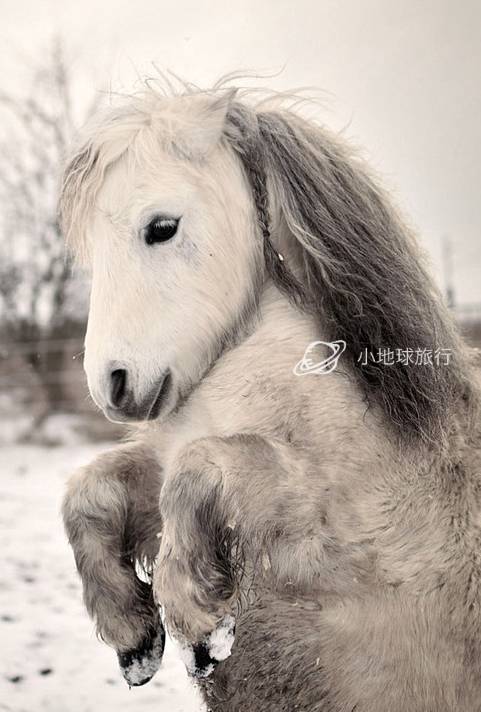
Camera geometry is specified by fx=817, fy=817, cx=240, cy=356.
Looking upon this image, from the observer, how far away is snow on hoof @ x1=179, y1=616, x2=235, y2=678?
77.4 inches

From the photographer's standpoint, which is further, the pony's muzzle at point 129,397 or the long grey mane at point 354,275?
the long grey mane at point 354,275

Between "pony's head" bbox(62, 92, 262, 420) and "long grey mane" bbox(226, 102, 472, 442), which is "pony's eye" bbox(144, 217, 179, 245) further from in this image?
"long grey mane" bbox(226, 102, 472, 442)

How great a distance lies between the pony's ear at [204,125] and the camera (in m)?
2.23

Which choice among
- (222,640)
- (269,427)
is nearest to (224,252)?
(269,427)

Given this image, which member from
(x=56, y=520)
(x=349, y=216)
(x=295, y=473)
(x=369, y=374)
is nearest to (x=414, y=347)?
(x=369, y=374)

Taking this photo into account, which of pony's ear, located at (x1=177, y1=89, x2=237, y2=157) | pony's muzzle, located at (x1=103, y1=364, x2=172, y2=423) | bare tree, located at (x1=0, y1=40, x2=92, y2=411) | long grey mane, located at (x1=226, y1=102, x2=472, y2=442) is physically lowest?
bare tree, located at (x1=0, y1=40, x2=92, y2=411)

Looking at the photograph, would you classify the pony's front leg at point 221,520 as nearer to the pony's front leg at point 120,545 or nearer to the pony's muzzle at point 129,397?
the pony's muzzle at point 129,397

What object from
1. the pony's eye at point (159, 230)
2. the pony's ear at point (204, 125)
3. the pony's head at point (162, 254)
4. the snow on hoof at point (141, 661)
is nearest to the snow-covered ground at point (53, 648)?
the snow on hoof at point (141, 661)

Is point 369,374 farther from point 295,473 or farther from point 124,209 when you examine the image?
point 124,209

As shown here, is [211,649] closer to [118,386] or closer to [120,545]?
[120,545]

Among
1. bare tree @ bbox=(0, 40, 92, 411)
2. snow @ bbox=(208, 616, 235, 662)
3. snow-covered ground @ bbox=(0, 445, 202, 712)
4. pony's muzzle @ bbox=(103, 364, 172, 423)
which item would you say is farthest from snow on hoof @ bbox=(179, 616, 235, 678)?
bare tree @ bbox=(0, 40, 92, 411)

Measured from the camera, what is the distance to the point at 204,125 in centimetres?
227

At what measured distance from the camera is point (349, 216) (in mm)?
2305

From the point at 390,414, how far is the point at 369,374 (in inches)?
4.9
